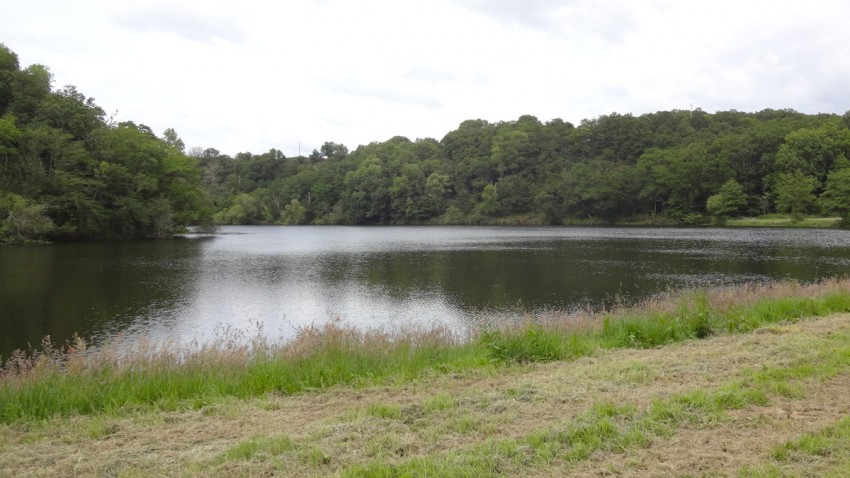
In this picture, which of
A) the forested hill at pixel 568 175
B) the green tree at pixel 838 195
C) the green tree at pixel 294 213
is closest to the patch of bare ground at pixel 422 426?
the green tree at pixel 838 195

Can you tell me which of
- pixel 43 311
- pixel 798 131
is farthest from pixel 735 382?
pixel 798 131

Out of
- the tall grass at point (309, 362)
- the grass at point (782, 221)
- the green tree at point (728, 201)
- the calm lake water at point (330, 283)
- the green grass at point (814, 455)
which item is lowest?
the calm lake water at point (330, 283)

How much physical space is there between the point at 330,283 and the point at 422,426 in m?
25.0

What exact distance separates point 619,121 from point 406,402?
134m

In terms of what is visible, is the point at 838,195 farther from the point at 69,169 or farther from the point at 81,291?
the point at 69,169

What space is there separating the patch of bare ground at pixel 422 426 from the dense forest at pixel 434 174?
189ft

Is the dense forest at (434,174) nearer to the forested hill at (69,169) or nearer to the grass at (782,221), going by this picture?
the forested hill at (69,169)

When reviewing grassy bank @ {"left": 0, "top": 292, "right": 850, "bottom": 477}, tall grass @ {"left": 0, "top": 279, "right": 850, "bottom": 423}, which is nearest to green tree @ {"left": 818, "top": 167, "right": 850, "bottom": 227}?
tall grass @ {"left": 0, "top": 279, "right": 850, "bottom": 423}

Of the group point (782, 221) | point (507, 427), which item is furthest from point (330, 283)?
point (782, 221)

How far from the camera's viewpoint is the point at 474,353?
32.9 ft

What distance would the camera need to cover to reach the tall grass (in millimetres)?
7586

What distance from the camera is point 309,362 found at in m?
9.16

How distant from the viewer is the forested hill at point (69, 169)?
181 ft

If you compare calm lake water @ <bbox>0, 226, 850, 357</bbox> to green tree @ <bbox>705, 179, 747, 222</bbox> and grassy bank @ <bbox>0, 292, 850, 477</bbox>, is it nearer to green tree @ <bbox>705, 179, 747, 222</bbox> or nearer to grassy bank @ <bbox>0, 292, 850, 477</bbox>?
grassy bank @ <bbox>0, 292, 850, 477</bbox>
